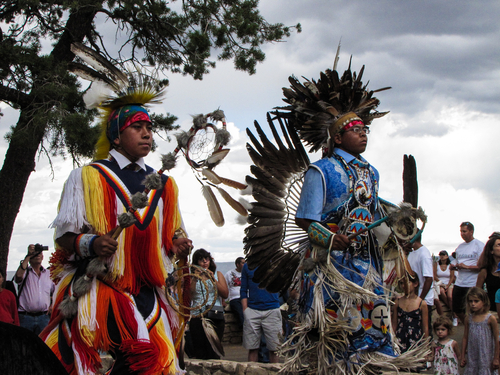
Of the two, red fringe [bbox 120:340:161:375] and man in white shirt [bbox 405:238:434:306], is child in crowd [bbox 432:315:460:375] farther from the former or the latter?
red fringe [bbox 120:340:161:375]

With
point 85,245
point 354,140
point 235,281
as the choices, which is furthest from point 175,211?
point 235,281

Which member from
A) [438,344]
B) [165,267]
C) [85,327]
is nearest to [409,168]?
[165,267]

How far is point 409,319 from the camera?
6.52m

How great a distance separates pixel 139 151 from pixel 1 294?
14.2 feet

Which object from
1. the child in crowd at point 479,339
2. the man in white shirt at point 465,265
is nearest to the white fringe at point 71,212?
the child in crowd at point 479,339

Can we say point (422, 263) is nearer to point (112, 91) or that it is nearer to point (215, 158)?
point (215, 158)

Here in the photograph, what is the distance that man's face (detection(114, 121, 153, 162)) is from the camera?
11.3 feet

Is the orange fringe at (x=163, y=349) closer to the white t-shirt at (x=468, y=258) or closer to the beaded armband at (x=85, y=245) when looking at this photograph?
the beaded armband at (x=85, y=245)

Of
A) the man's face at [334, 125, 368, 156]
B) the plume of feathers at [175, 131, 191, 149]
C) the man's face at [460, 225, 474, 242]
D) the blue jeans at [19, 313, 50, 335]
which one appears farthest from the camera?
the man's face at [460, 225, 474, 242]

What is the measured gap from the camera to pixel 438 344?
20.0 feet

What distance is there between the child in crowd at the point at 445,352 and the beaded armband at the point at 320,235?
2.99 meters

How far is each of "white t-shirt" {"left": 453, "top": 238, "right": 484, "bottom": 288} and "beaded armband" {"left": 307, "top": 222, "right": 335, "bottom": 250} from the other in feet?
16.0

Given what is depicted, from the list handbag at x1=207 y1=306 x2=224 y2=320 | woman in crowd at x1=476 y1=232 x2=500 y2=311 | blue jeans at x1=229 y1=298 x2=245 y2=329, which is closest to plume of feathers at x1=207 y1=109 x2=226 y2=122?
handbag at x1=207 y1=306 x2=224 y2=320

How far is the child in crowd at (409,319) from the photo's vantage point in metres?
6.48
